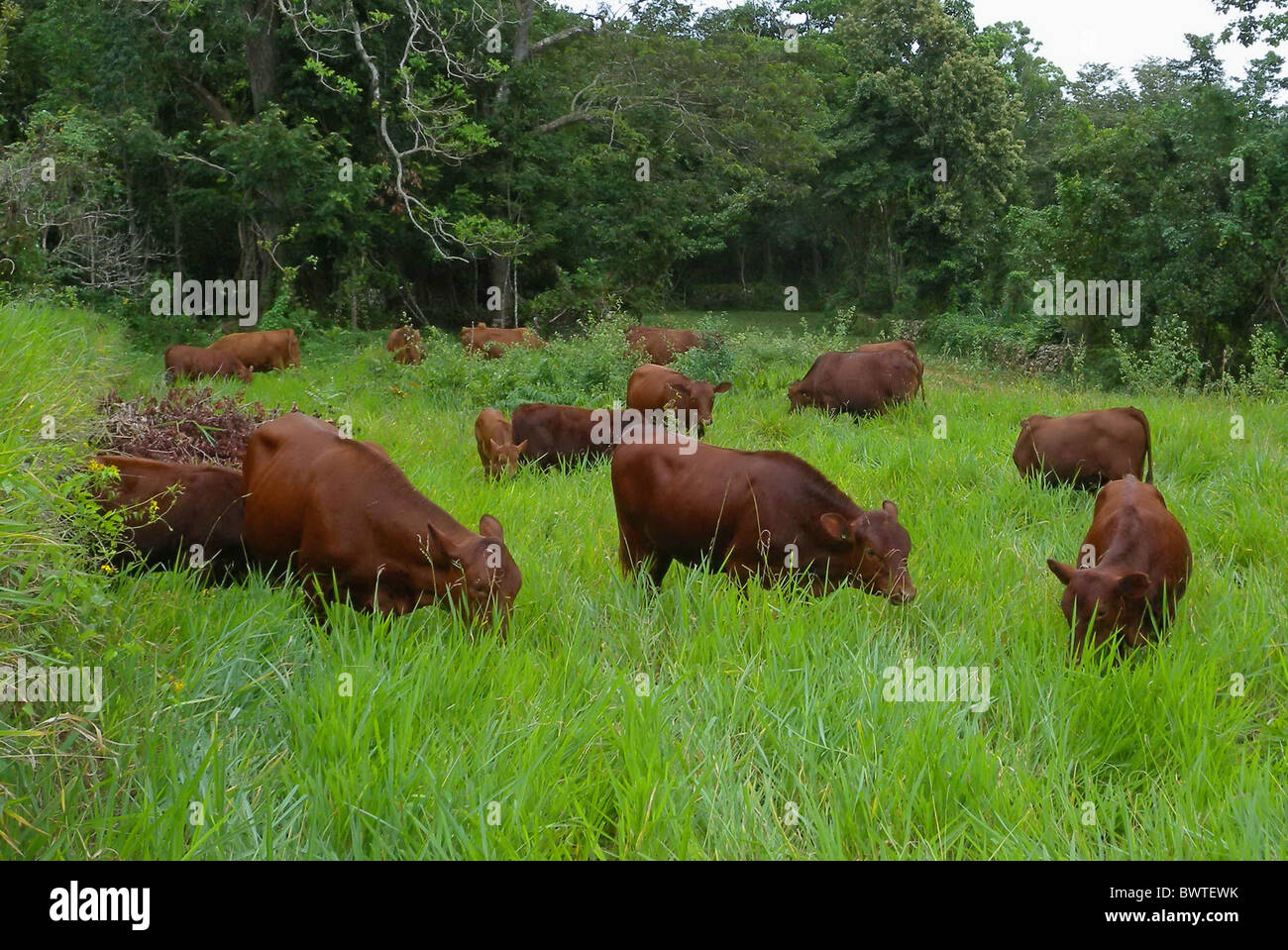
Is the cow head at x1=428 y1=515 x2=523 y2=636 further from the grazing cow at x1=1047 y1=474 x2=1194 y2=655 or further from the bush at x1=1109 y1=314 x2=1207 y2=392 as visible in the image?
the bush at x1=1109 y1=314 x2=1207 y2=392

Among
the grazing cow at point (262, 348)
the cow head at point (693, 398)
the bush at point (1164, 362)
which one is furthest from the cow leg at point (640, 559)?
the grazing cow at point (262, 348)

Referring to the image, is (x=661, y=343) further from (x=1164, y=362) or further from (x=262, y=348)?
(x=1164, y=362)

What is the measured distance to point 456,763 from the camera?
3.10m

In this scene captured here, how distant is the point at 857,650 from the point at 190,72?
69.4ft

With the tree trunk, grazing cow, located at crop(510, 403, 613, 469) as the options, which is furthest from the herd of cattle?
the tree trunk

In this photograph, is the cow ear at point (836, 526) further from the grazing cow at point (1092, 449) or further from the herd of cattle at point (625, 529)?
the grazing cow at point (1092, 449)

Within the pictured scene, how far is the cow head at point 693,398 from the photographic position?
9.92 metres

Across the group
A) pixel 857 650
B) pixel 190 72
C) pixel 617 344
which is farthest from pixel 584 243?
pixel 857 650

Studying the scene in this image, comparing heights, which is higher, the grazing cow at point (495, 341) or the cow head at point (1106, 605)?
the grazing cow at point (495, 341)

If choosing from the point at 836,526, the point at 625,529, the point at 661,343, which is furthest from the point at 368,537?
the point at 661,343

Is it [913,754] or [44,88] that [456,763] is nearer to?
[913,754]

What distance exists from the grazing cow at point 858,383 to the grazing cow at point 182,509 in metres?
7.23

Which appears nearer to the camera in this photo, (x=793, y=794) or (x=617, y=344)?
(x=793, y=794)

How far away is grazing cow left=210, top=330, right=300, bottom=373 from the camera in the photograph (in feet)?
51.6
